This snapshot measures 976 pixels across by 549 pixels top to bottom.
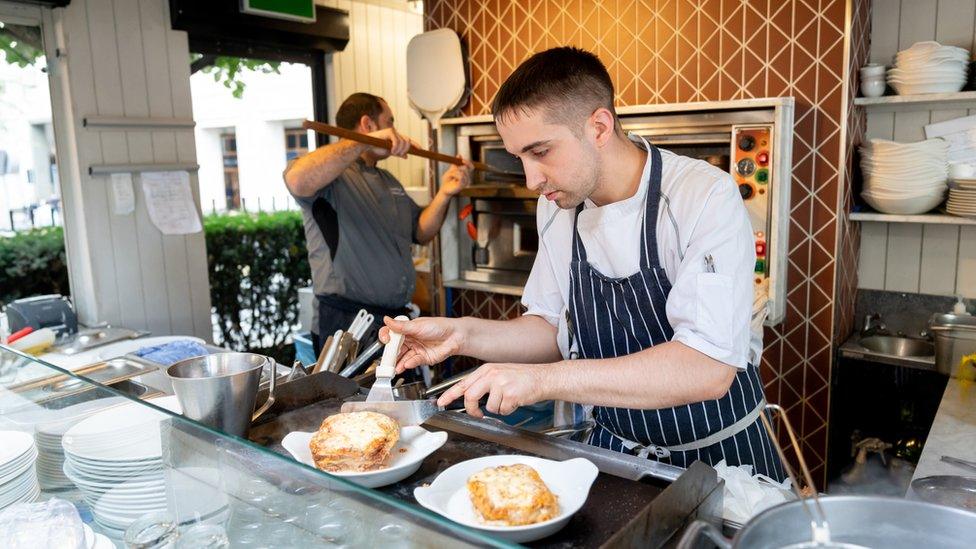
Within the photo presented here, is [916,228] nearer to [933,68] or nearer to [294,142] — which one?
[933,68]

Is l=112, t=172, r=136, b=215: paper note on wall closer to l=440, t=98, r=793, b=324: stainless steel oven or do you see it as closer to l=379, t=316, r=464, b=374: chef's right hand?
l=440, t=98, r=793, b=324: stainless steel oven

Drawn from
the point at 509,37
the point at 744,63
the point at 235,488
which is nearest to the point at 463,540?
the point at 235,488

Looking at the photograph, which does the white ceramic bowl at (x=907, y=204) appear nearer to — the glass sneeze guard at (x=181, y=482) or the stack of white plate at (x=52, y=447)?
the glass sneeze guard at (x=181, y=482)

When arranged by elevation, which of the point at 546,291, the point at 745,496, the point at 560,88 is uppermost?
the point at 560,88

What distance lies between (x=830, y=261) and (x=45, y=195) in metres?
3.93

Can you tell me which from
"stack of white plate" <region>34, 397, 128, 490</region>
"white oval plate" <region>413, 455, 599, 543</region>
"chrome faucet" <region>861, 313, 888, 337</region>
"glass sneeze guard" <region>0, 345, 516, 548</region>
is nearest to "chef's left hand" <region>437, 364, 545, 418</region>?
"white oval plate" <region>413, 455, 599, 543</region>

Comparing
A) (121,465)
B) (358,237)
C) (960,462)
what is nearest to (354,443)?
(121,465)

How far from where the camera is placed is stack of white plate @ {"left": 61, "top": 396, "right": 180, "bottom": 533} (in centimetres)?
136

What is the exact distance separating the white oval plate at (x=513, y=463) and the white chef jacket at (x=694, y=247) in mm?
460

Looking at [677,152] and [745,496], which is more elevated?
[677,152]

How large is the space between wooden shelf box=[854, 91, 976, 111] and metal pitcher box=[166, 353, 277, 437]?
2863 mm

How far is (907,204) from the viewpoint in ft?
10.3

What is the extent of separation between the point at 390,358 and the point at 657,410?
0.72 meters

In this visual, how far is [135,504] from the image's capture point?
54.1 inches
